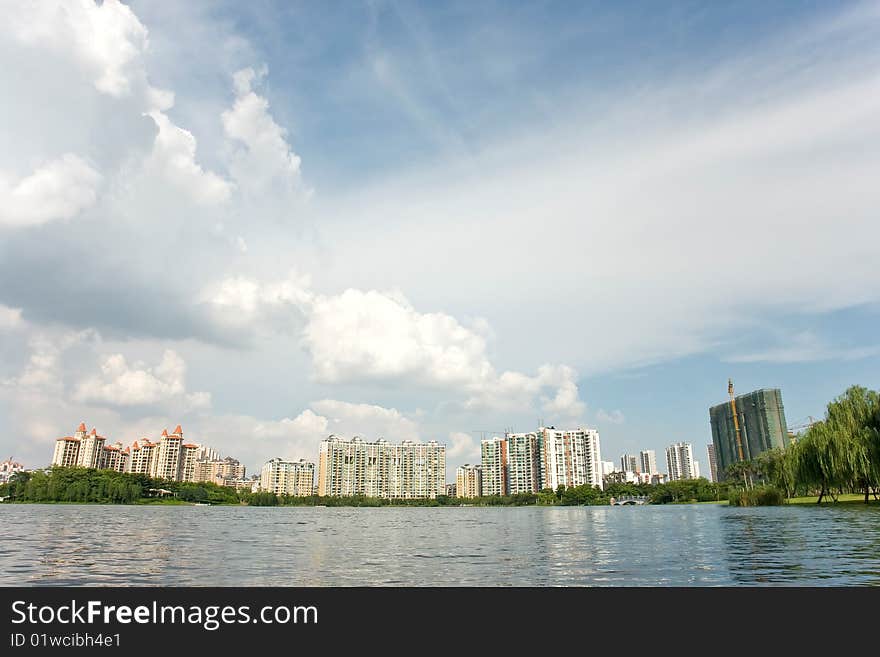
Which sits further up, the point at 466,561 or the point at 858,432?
the point at 858,432

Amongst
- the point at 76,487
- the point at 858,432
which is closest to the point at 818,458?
the point at 858,432

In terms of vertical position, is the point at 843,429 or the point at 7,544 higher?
the point at 843,429

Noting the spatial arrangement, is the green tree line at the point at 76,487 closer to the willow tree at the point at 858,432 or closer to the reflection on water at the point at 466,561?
the reflection on water at the point at 466,561

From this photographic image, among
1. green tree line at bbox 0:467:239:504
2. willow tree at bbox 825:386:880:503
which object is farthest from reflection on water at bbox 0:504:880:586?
green tree line at bbox 0:467:239:504

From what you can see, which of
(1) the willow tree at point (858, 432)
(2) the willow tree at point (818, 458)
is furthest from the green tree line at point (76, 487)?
(1) the willow tree at point (858, 432)

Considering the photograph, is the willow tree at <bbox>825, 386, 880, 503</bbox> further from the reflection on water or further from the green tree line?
the green tree line

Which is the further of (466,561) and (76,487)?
(76,487)

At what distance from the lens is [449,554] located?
29047 millimetres

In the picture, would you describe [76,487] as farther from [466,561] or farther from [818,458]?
[818,458]
